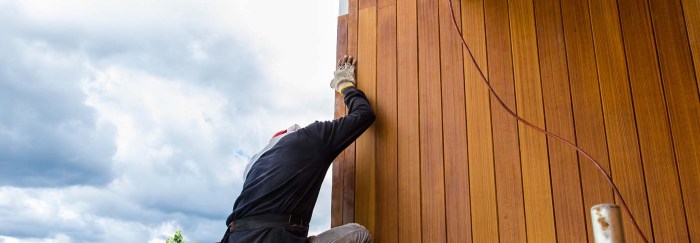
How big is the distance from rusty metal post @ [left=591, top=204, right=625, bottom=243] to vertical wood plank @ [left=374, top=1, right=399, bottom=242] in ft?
4.42

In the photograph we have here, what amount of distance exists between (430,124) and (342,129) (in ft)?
1.33

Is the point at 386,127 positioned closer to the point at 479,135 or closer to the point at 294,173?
the point at 479,135

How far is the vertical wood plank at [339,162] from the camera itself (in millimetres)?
2512

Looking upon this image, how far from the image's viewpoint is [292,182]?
215 centimetres

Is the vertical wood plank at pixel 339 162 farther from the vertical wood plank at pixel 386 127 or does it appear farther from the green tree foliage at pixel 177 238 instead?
the green tree foliage at pixel 177 238

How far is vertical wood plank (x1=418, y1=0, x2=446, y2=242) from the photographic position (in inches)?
89.7

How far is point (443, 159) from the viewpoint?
2.35 m

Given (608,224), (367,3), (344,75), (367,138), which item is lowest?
(608,224)

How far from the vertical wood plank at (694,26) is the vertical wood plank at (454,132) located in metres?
0.89

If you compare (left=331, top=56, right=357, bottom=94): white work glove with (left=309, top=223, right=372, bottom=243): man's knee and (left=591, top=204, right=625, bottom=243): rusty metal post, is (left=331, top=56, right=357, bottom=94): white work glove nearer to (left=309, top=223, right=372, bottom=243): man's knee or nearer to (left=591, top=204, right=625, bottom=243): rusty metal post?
(left=309, top=223, right=372, bottom=243): man's knee

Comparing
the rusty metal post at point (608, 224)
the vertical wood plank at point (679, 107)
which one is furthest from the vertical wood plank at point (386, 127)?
the rusty metal post at point (608, 224)

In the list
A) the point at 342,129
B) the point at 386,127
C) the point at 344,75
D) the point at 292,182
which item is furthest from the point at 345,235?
the point at 344,75

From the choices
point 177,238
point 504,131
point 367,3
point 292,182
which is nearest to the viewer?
point 292,182

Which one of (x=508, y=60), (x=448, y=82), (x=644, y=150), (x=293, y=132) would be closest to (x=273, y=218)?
(x=293, y=132)
